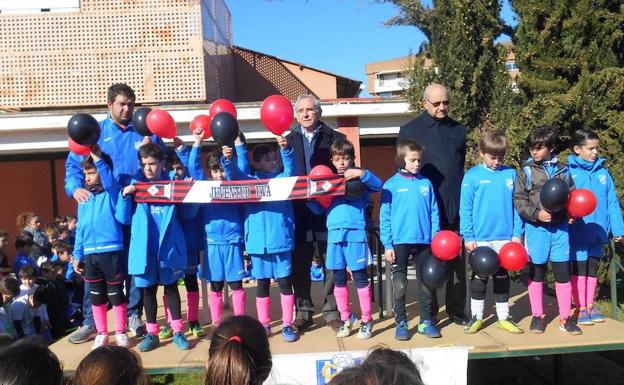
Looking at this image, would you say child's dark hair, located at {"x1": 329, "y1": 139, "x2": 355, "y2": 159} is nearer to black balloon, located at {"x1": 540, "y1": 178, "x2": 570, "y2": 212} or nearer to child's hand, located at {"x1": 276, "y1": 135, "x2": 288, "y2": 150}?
child's hand, located at {"x1": 276, "y1": 135, "x2": 288, "y2": 150}

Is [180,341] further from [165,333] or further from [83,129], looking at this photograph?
[83,129]

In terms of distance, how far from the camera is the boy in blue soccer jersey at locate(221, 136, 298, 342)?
423cm

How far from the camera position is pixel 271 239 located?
4.23 meters

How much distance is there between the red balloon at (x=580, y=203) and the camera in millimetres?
4207

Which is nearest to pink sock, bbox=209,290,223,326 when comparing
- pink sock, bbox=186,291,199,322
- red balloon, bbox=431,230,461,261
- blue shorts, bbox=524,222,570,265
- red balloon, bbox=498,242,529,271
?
pink sock, bbox=186,291,199,322

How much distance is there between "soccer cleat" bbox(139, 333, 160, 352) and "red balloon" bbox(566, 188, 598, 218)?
3.49m

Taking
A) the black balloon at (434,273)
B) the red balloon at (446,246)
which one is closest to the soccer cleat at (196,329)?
the black balloon at (434,273)

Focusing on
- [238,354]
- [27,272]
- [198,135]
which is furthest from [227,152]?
[27,272]

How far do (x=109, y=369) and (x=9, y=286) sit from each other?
521 centimetres

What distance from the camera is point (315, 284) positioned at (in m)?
6.86

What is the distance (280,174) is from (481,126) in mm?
4872

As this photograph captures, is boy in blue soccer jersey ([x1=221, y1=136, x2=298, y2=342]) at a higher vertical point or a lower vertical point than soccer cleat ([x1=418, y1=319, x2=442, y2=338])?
higher

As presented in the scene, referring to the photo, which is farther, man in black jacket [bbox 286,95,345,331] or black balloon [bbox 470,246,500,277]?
man in black jacket [bbox 286,95,345,331]

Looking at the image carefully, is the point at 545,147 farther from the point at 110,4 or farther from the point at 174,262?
the point at 110,4
